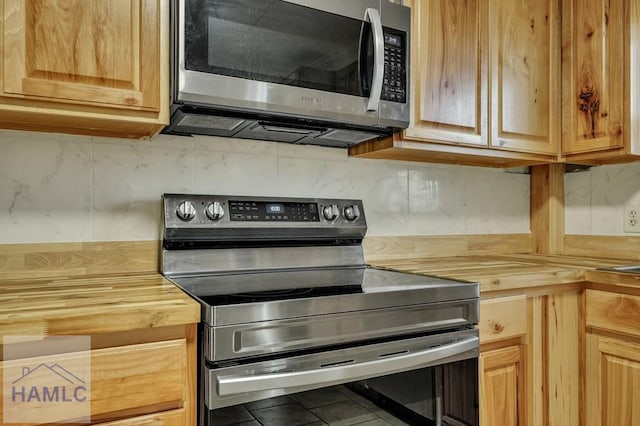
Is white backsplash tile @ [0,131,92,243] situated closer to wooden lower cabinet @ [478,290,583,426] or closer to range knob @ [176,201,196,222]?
range knob @ [176,201,196,222]

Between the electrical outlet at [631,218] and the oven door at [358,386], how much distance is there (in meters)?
1.11

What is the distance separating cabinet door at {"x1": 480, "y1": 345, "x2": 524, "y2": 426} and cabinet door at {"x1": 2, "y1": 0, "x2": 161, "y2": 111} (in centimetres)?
119

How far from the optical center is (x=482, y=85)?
64.4 inches

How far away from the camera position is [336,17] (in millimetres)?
1315

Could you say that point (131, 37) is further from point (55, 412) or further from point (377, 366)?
point (377, 366)

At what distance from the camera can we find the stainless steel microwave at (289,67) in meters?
1.13

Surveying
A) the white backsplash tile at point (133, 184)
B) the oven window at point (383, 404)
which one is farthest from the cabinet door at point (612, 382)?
the white backsplash tile at point (133, 184)

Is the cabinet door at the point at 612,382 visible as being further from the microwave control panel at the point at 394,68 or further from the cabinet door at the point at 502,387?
the microwave control panel at the point at 394,68

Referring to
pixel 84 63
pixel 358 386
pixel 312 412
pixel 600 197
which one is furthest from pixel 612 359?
pixel 84 63

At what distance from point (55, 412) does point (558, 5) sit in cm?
219

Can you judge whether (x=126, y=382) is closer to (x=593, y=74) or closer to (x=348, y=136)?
(x=348, y=136)

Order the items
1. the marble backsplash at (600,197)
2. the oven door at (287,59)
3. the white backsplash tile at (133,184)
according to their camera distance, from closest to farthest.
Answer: the oven door at (287,59)
the white backsplash tile at (133,184)
the marble backsplash at (600,197)

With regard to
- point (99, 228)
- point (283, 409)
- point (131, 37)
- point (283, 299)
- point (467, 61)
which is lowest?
point (283, 409)

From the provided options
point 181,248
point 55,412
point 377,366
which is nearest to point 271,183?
point 181,248
